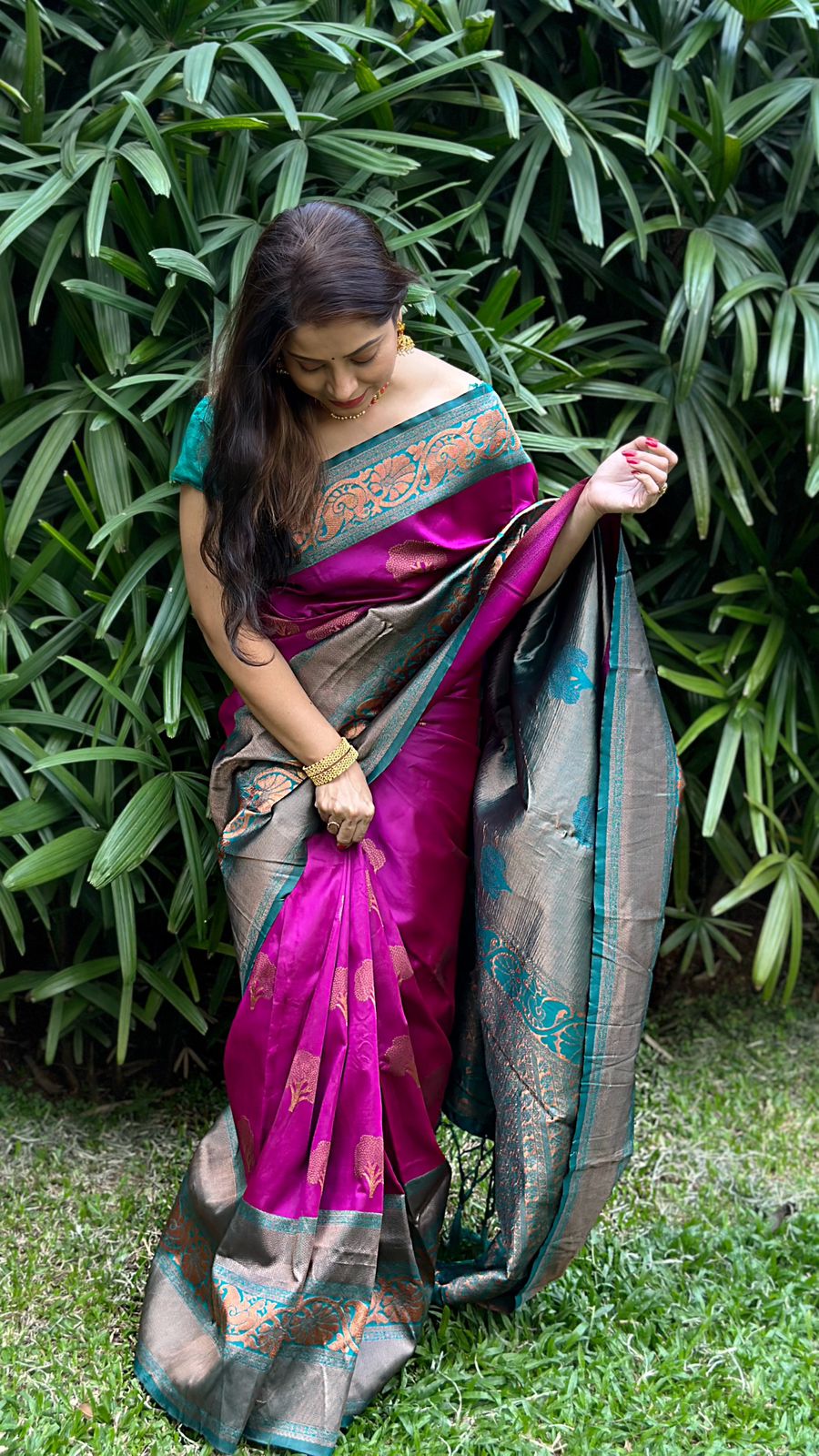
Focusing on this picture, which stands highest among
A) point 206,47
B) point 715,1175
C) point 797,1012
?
point 206,47

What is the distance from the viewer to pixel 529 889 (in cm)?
209

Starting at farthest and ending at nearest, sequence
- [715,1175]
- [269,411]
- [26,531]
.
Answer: [715,1175]
[26,531]
[269,411]

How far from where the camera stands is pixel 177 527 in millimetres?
2457

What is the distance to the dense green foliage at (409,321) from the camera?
2.34 meters

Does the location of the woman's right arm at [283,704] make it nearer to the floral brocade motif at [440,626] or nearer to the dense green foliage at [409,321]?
the floral brocade motif at [440,626]

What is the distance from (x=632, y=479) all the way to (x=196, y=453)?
64 cm

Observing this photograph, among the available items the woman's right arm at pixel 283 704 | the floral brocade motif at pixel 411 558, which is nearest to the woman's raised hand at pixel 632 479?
the floral brocade motif at pixel 411 558

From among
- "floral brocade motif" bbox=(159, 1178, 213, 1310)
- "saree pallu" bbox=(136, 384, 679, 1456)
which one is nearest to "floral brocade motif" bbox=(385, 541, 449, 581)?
"saree pallu" bbox=(136, 384, 679, 1456)

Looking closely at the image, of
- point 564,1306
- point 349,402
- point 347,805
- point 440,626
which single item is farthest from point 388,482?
point 564,1306

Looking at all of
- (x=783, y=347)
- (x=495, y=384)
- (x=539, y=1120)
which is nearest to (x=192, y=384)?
(x=495, y=384)

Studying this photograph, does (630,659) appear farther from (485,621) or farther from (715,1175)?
(715,1175)

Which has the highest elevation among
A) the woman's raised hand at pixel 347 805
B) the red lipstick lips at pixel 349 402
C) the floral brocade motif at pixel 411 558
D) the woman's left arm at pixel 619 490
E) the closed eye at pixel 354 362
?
the closed eye at pixel 354 362

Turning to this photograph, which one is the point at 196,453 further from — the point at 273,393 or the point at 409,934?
the point at 409,934

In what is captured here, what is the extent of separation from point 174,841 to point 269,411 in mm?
1014
